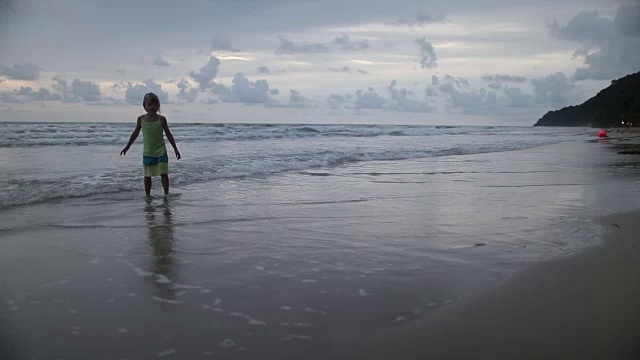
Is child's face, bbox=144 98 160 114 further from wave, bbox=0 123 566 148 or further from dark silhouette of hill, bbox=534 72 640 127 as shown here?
dark silhouette of hill, bbox=534 72 640 127

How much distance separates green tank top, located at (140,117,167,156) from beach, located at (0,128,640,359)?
102 cm

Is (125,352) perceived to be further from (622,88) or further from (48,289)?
(622,88)

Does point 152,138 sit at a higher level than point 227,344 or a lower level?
higher

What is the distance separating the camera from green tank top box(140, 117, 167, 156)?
819cm

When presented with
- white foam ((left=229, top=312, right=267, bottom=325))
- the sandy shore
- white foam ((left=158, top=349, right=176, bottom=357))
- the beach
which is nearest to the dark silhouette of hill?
the beach

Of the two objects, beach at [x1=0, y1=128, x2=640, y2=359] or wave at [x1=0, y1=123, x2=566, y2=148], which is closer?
beach at [x1=0, y1=128, x2=640, y2=359]

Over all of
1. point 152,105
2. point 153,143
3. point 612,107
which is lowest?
point 153,143

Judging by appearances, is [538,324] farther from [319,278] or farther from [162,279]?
[162,279]

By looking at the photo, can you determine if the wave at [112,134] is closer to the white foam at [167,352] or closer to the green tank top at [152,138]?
the green tank top at [152,138]

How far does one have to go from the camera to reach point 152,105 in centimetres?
811

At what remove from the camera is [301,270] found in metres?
3.83

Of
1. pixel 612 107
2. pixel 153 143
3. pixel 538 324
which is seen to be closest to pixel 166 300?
pixel 538 324

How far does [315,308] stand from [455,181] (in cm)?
742

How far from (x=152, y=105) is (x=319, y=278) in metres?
5.63
